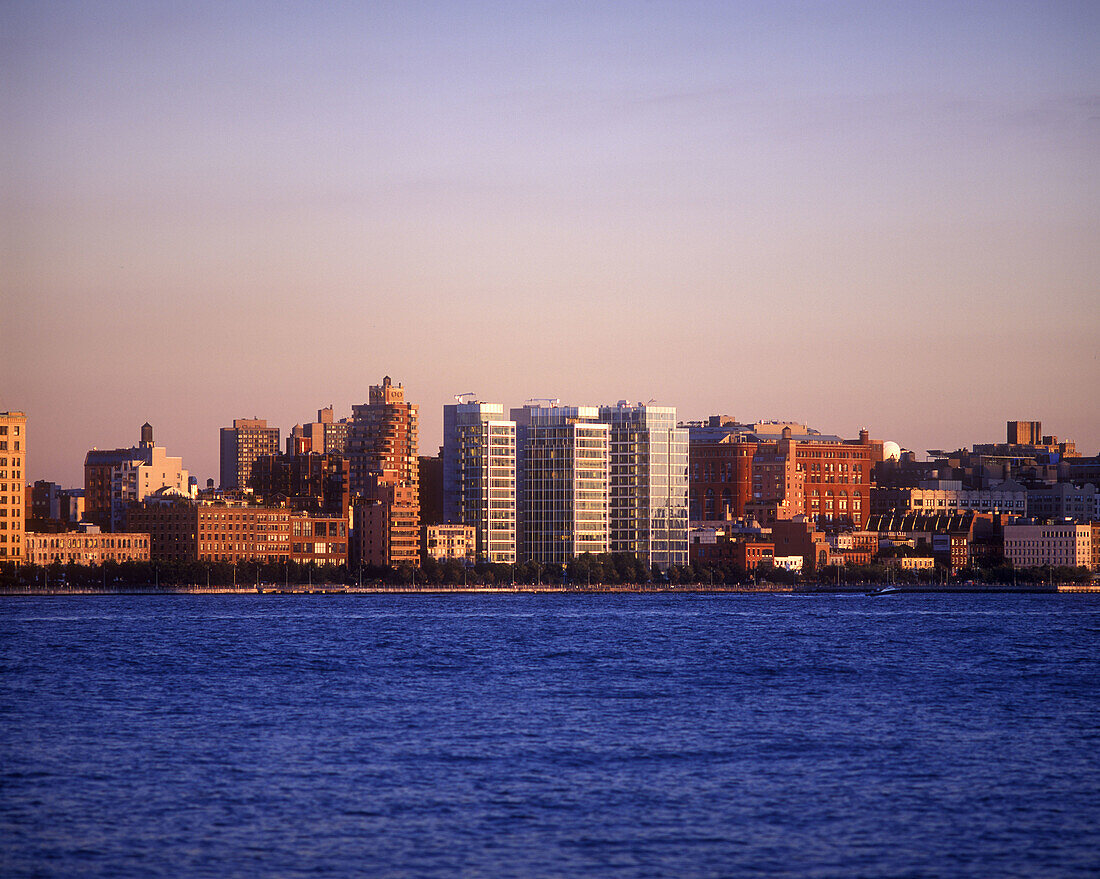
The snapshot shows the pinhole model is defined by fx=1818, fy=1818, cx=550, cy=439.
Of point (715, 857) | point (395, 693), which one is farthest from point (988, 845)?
point (395, 693)

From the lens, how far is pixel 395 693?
63469 millimetres

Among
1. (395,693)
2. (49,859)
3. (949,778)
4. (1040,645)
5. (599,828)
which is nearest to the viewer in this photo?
(49,859)

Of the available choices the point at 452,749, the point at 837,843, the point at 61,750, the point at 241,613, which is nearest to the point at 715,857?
the point at 837,843

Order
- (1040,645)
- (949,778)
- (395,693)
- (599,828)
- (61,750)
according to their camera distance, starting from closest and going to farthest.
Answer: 1. (599,828)
2. (949,778)
3. (61,750)
4. (395,693)
5. (1040,645)

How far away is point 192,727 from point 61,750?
242 inches

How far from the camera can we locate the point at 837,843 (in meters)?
33.6

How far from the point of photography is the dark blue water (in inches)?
1286

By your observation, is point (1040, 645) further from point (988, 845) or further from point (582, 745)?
point (988, 845)

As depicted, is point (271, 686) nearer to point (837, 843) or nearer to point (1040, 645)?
point (837, 843)

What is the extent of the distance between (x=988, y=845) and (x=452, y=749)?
16.5 m

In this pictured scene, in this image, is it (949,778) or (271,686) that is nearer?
(949,778)

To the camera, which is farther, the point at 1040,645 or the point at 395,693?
the point at 1040,645

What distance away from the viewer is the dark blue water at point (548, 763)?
3266 cm

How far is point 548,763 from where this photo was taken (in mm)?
43469
